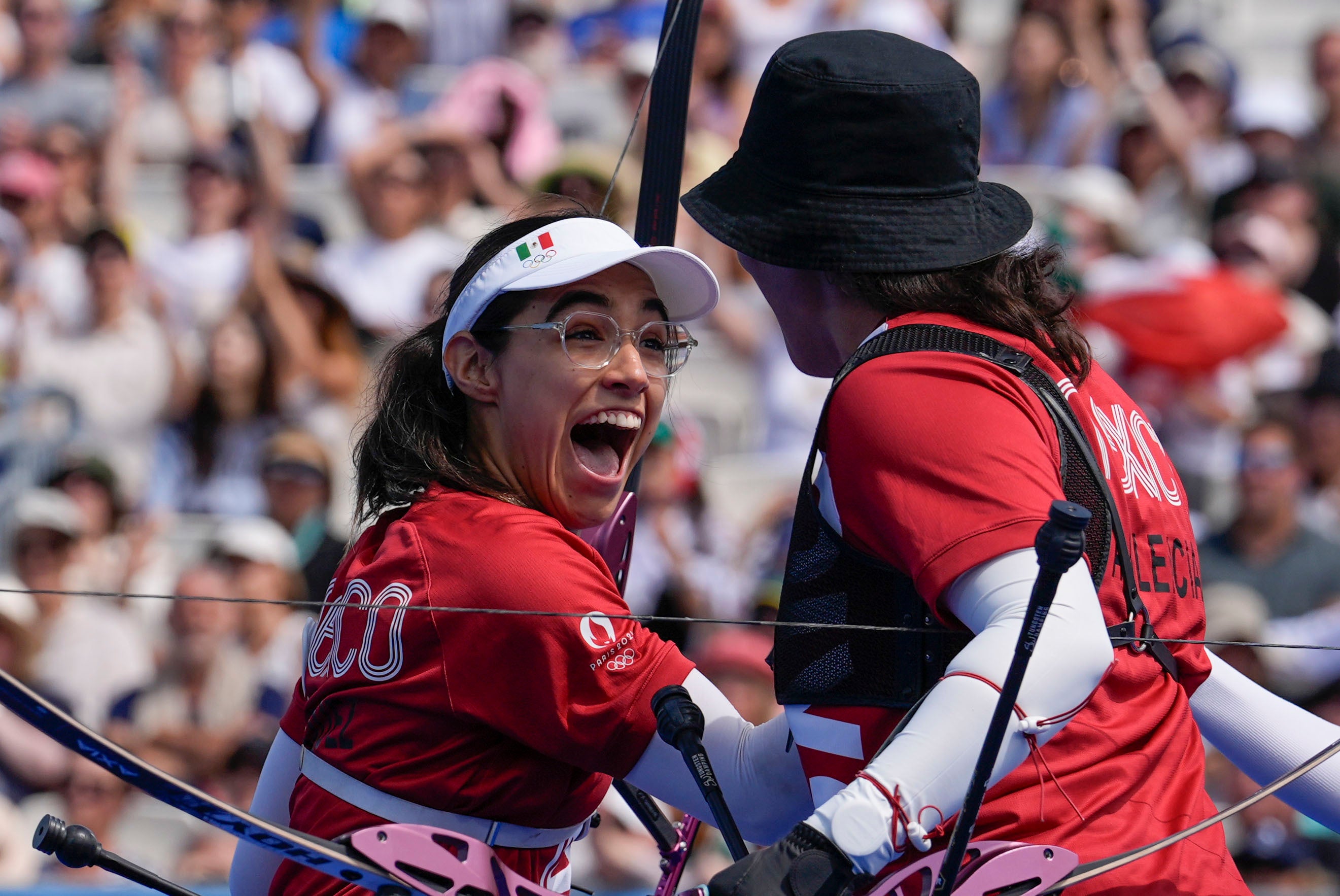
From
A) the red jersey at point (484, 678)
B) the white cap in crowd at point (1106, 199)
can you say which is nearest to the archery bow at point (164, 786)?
the red jersey at point (484, 678)

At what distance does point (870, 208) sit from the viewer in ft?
6.59

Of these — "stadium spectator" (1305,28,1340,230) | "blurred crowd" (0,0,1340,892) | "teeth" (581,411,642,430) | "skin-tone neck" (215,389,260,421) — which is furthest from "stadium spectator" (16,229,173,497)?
"stadium spectator" (1305,28,1340,230)

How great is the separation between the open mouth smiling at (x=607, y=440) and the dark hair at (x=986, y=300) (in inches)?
20.2

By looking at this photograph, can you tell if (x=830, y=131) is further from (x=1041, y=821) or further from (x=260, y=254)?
(x=260, y=254)

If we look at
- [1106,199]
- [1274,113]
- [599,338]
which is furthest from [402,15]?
[599,338]

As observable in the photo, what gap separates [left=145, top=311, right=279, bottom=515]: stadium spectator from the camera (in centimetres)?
604

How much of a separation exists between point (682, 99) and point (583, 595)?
103 centimetres

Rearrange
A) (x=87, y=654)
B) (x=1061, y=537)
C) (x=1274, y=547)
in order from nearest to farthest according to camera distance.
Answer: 1. (x=1061, y=537)
2. (x=1274, y=547)
3. (x=87, y=654)

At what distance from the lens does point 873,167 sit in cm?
201

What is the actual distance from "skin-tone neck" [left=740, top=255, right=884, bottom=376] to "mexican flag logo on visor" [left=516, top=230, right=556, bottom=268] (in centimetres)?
31

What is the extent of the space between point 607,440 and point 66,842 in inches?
39.0

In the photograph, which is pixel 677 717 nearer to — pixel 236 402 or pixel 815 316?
pixel 815 316

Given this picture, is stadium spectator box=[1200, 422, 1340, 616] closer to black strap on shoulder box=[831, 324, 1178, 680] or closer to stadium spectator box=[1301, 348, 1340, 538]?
stadium spectator box=[1301, 348, 1340, 538]

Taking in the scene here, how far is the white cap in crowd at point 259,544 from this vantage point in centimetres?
539
